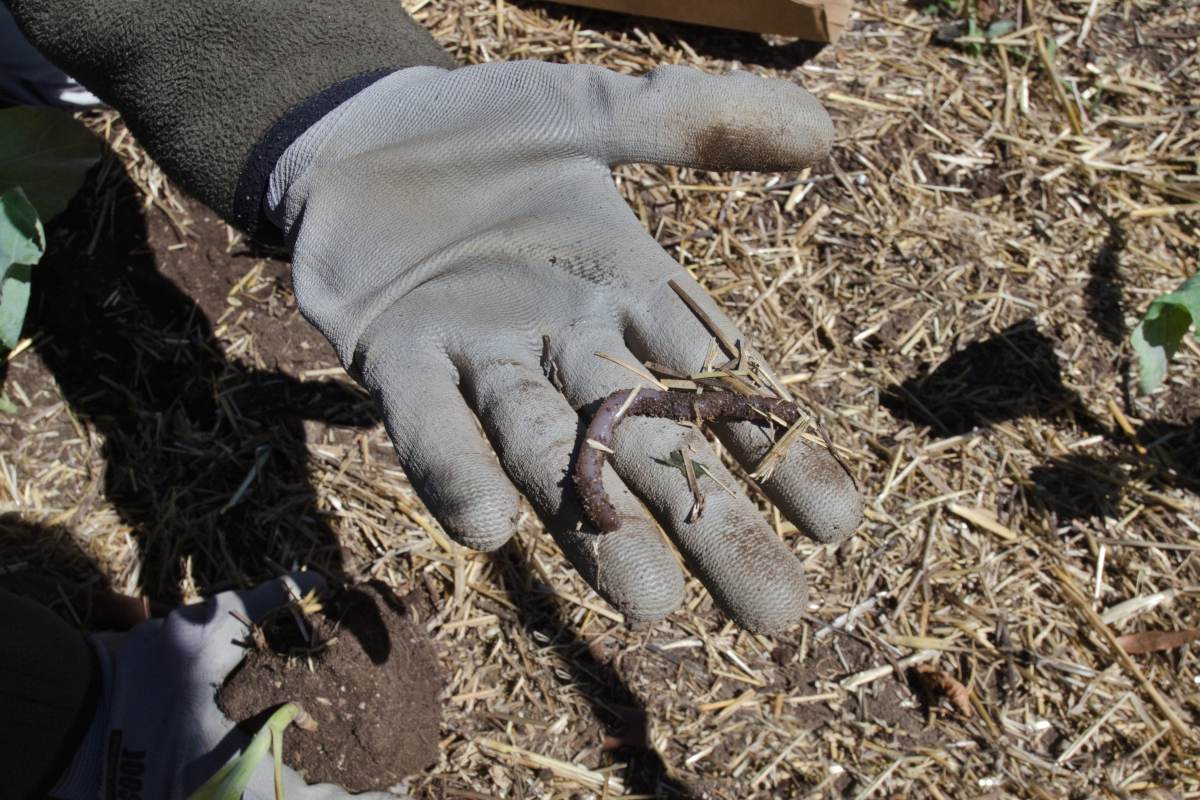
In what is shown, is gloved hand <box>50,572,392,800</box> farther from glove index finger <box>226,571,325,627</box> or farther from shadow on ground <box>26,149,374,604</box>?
shadow on ground <box>26,149,374,604</box>

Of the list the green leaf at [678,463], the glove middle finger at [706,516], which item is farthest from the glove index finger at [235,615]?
the green leaf at [678,463]

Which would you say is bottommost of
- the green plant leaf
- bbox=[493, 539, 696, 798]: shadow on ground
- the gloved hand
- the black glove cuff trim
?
bbox=[493, 539, 696, 798]: shadow on ground

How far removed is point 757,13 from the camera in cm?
343

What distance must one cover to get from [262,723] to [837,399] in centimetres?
189

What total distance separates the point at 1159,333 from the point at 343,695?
2407 mm

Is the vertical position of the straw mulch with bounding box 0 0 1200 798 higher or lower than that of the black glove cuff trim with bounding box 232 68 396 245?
lower

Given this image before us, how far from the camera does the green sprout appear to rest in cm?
213

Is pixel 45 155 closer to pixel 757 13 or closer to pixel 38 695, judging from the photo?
pixel 38 695

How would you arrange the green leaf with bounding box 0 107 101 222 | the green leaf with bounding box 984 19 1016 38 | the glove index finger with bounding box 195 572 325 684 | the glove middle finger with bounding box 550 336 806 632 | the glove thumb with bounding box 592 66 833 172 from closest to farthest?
the glove middle finger with bounding box 550 336 806 632
the glove thumb with bounding box 592 66 833 172
the glove index finger with bounding box 195 572 325 684
the green leaf with bounding box 0 107 101 222
the green leaf with bounding box 984 19 1016 38

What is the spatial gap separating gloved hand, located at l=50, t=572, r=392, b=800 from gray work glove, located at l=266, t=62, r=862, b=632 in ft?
2.77

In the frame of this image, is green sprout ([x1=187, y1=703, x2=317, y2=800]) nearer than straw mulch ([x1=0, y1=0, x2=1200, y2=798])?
Yes

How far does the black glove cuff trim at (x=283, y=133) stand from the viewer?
2408 millimetres

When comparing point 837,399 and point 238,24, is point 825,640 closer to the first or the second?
point 837,399

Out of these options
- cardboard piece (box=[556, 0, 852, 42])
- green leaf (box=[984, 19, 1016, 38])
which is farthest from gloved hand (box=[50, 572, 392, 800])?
green leaf (box=[984, 19, 1016, 38])
